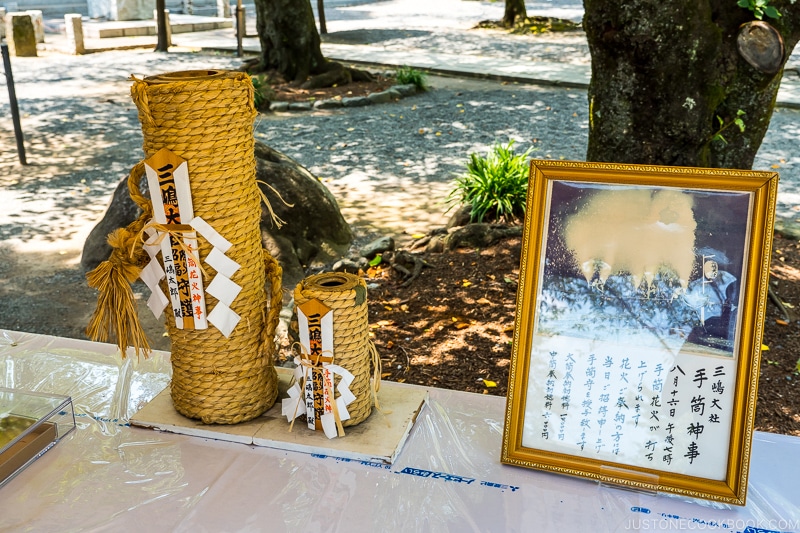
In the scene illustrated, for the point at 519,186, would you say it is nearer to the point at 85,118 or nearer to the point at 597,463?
the point at 597,463

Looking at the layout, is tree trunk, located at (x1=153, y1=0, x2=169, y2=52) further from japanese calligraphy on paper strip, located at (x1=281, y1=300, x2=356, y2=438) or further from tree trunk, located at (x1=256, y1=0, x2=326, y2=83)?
japanese calligraphy on paper strip, located at (x1=281, y1=300, x2=356, y2=438)

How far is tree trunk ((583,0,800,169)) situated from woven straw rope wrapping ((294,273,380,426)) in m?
1.98

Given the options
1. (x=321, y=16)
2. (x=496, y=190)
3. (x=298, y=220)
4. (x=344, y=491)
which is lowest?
(x=298, y=220)

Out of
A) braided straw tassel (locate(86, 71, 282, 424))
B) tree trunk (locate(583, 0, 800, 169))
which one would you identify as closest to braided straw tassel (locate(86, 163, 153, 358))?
braided straw tassel (locate(86, 71, 282, 424))

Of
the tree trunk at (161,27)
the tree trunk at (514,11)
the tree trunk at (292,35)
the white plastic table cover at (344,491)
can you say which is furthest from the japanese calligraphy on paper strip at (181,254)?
the tree trunk at (514,11)

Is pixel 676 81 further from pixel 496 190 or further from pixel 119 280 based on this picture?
pixel 119 280

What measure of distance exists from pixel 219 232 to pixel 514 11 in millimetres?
16273

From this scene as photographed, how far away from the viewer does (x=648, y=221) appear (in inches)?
53.4

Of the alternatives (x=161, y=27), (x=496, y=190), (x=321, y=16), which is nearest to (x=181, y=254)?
(x=496, y=190)

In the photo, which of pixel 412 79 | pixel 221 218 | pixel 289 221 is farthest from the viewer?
pixel 412 79

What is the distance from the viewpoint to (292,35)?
1079cm

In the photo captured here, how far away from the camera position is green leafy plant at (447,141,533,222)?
16.6 feet

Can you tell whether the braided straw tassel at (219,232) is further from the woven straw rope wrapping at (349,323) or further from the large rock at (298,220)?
the large rock at (298,220)

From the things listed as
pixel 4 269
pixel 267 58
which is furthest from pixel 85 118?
pixel 4 269
